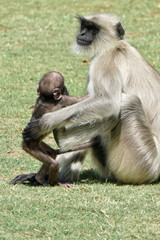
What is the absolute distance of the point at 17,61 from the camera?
34.7 ft

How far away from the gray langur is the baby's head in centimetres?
17

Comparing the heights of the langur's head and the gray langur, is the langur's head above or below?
above

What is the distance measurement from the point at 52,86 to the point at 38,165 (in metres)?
1.17

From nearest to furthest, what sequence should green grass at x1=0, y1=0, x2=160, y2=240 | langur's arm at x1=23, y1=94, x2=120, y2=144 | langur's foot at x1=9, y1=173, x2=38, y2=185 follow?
green grass at x1=0, y1=0, x2=160, y2=240 → langur's arm at x1=23, y1=94, x2=120, y2=144 → langur's foot at x1=9, y1=173, x2=38, y2=185

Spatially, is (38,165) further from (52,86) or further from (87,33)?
(87,33)

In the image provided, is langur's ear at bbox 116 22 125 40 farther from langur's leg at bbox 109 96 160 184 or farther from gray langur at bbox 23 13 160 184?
langur's leg at bbox 109 96 160 184

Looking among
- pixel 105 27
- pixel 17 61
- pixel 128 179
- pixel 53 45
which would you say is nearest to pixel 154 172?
pixel 128 179

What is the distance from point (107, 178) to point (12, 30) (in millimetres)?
8098

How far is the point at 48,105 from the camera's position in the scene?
5.23 metres

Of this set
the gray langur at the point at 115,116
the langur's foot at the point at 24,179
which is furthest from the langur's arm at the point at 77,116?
the langur's foot at the point at 24,179

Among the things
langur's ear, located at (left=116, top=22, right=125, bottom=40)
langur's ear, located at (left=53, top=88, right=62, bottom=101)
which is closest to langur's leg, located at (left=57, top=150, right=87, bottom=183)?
langur's ear, located at (left=53, top=88, right=62, bottom=101)

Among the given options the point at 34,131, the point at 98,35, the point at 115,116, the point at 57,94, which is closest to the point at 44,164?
the point at 34,131

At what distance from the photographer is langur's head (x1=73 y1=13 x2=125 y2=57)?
18.0 feet

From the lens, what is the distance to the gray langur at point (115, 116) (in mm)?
5117
